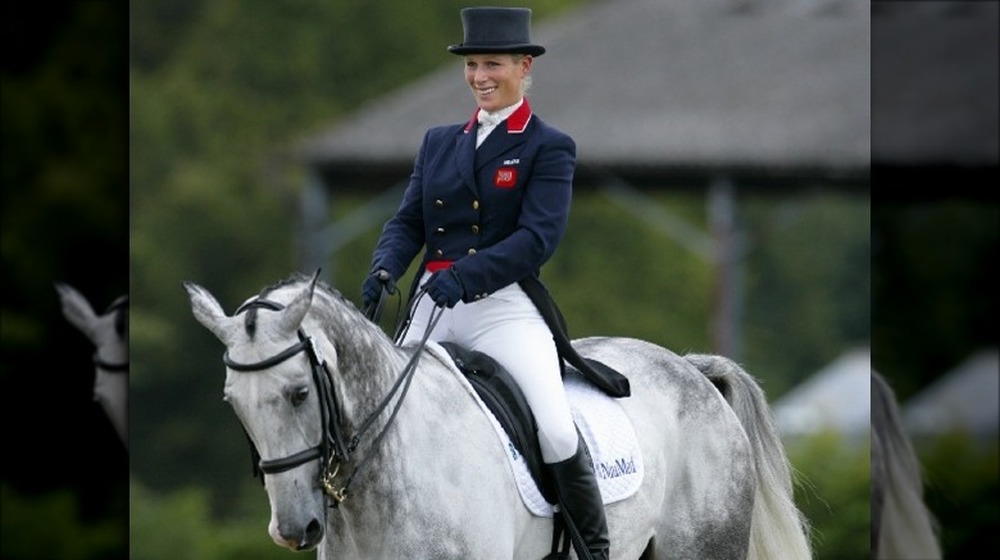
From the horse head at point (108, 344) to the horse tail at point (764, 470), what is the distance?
297 cm

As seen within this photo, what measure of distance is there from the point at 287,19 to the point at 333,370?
29039 mm

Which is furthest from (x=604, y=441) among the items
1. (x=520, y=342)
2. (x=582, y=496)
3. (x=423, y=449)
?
(x=423, y=449)

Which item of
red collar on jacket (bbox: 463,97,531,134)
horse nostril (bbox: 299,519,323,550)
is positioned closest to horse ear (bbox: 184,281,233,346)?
horse nostril (bbox: 299,519,323,550)

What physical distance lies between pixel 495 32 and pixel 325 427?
1.31m

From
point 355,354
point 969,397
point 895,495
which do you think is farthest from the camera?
point 895,495

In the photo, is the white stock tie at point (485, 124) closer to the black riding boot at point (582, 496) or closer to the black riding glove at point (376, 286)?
the black riding glove at point (376, 286)

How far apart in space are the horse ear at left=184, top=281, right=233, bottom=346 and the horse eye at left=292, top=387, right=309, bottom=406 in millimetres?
207

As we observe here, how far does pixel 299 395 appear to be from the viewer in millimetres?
4781

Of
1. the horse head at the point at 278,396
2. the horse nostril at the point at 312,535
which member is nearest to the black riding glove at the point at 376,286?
the horse head at the point at 278,396

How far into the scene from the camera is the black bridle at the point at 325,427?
473 cm

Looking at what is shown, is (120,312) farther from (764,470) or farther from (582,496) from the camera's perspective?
(764,470)

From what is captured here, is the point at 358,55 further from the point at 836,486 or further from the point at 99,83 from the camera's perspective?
the point at 99,83

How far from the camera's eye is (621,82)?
99.0 feet

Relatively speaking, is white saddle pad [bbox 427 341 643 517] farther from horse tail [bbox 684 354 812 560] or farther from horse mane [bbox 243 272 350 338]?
horse tail [bbox 684 354 812 560]
